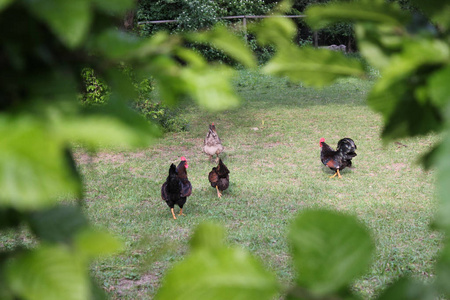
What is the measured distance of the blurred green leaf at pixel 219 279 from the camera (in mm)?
286

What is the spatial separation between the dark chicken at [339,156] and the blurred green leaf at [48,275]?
596 cm

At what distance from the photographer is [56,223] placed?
33 centimetres

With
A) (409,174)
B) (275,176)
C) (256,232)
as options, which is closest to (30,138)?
(256,232)

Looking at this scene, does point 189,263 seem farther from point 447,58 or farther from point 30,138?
point 447,58

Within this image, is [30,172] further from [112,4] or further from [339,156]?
[339,156]

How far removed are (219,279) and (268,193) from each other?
5.34 meters

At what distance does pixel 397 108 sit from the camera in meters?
0.39

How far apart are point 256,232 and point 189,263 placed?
4.23 metres

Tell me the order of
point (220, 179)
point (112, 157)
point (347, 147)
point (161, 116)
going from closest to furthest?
1. point (220, 179)
2. point (347, 147)
3. point (112, 157)
4. point (161, 116)

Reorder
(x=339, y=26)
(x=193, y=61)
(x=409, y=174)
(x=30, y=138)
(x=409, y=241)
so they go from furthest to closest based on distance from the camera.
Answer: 1. (x=339, y=26)
2. (x=409, y=174)
3. (x=409, y=241)
4. (x=193, y=61)
5. (x=30, y=138)

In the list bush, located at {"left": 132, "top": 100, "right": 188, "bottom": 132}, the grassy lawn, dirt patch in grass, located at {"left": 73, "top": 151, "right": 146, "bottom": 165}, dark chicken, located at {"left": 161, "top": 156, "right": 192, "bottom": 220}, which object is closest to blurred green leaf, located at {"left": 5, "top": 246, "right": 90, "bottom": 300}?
the grassy lawn

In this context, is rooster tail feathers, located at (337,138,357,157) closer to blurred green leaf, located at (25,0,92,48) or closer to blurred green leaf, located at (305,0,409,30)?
blurred green leaf, located at (305,0,409,30)

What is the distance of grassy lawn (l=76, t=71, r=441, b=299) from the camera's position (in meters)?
3.84

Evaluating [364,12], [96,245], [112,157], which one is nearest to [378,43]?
[364,12]
